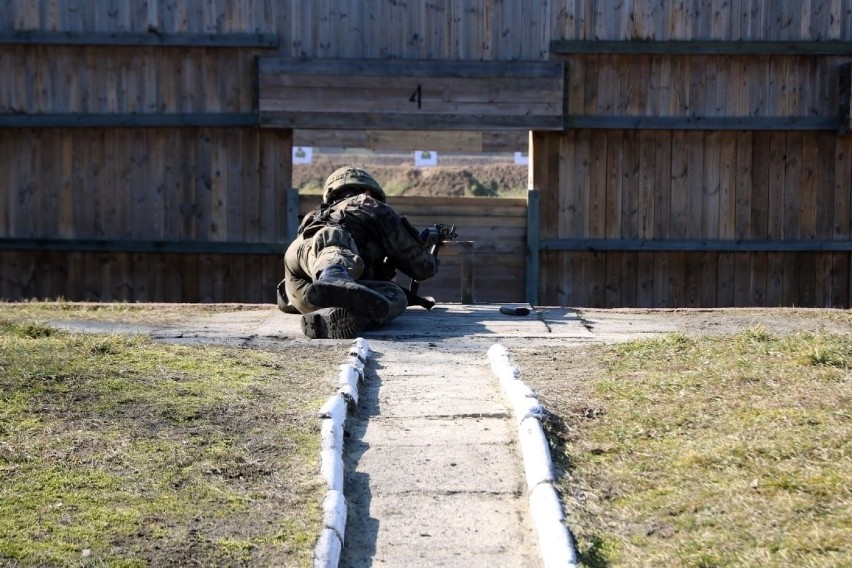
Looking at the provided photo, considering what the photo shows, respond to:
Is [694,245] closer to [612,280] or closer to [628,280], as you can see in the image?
[628,280]

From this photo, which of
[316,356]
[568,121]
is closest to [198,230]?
[568,121]

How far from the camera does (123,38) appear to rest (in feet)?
45.9

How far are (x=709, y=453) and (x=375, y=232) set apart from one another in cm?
573

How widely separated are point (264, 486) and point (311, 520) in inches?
18.0

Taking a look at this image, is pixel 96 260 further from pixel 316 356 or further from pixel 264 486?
pixel 264 486

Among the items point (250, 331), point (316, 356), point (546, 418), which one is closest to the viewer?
point (546, 418)

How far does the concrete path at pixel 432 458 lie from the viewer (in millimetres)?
4449

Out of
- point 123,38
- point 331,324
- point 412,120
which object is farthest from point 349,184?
point 123,38

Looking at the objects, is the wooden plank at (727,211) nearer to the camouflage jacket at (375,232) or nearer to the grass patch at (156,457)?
the camouflage jacket at (375,232)

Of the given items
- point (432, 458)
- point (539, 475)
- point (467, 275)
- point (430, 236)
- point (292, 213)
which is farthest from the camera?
point (292, 213)

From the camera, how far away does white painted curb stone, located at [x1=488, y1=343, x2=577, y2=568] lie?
4.18 m

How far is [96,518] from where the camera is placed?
445cm

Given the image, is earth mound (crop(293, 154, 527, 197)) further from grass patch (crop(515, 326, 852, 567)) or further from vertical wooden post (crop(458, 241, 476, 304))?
grass patch (crop(515, 326, 852, 567))

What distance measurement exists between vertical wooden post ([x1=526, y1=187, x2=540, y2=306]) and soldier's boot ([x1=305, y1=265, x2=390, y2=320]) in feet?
18.6
